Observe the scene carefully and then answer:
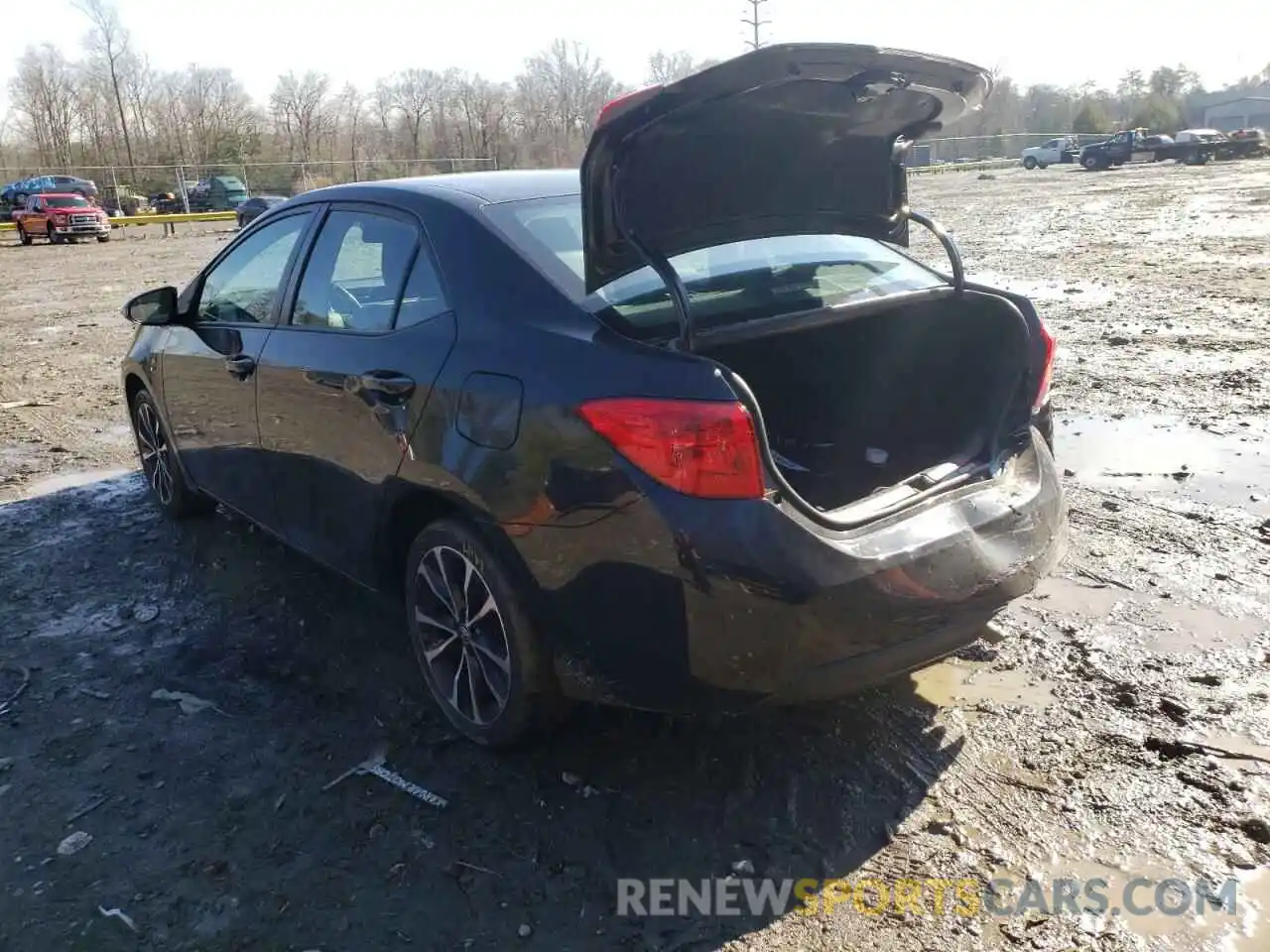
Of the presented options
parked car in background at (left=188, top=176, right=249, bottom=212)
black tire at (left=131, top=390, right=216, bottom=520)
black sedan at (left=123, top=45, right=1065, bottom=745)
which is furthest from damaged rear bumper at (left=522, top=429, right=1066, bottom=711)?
parked car in background at (left=188, top=176, right=249, bottom=212)

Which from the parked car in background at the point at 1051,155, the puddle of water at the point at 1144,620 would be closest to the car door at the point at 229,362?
the puddle of water at the point at 1144,620

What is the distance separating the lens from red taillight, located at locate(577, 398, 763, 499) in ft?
8.06

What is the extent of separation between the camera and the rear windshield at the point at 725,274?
9.69 ft

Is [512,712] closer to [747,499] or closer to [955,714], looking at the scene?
[747,499]

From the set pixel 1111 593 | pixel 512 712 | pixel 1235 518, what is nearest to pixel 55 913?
pixel 512 712

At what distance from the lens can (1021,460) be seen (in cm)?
320

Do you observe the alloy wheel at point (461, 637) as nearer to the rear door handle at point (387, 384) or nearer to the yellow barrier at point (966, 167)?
the rear door handle at point (387, 384)

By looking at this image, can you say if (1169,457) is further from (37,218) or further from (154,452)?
(37,218)

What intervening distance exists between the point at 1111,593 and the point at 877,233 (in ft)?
5.71

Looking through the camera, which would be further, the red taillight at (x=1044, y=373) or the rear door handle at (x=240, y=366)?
the rear door handle at (x=240, y=366)

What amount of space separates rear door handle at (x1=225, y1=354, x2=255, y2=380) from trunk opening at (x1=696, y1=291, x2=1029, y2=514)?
1.93 metres

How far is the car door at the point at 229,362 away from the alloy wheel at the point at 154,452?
353 millimetres

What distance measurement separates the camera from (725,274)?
342cm

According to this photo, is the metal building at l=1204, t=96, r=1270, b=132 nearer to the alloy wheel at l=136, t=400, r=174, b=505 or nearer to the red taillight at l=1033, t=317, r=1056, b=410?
the red taillight at l=1033, t=317, r=1056, b=410
